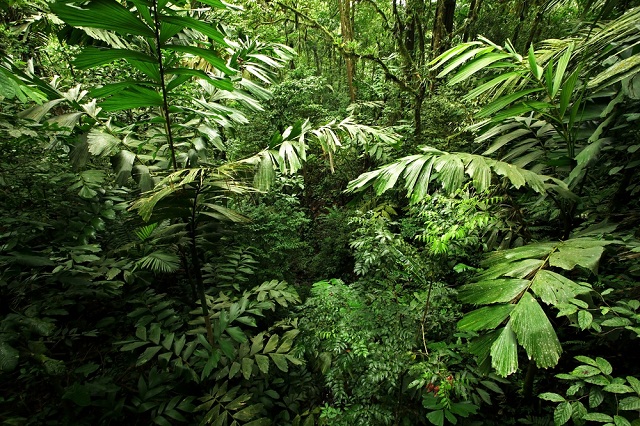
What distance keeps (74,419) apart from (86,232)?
91 centimetres

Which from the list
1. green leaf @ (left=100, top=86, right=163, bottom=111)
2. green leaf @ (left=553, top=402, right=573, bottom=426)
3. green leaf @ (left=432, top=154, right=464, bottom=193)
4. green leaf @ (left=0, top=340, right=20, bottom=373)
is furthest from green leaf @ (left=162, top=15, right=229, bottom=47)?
green leaf @ (left=553, top=402, right=573, bottom=426)

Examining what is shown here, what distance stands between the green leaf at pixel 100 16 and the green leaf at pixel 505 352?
5.51 ft

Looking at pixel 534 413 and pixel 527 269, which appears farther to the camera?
pixel 534 413

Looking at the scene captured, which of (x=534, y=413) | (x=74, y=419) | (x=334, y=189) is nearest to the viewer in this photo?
(x=74, y=419)

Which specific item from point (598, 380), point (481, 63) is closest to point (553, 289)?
point (598, 380)

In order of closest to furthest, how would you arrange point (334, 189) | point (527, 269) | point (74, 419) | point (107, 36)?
1. point (527, 269)
2. point (74, 419)
3. point (107, 36)
4. point (334, 189)

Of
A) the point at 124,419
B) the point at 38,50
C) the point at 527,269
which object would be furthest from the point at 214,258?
the point at 38,50

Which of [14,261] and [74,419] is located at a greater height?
[14,261]

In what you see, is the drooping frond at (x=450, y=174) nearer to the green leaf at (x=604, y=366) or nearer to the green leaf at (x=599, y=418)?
the green leaf at (x=604, y=366)

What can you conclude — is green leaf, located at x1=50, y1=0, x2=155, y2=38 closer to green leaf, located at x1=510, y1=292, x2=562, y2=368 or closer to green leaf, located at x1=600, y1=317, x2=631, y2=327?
green leaf, located at x1=510, y1=292, x2=562, y2=368

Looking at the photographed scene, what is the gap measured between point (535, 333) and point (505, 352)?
10 cm

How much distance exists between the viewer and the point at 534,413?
1.46 meters

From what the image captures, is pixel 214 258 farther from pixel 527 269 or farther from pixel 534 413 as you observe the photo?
pixel 534 413

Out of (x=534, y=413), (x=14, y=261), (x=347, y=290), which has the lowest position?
(x=534, y=413)
